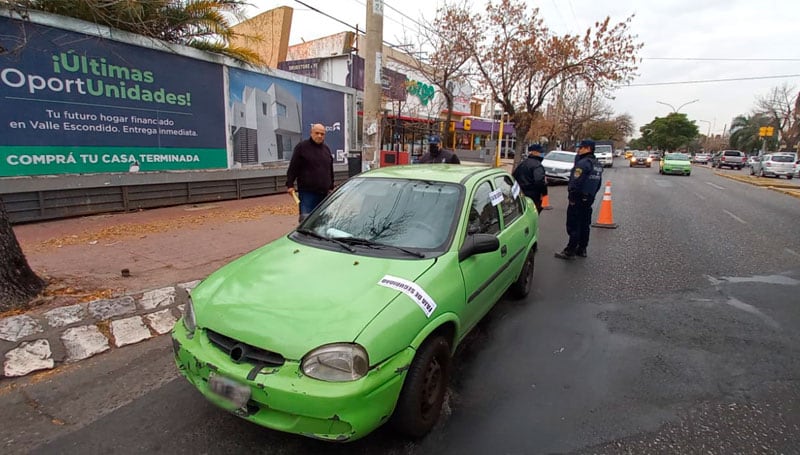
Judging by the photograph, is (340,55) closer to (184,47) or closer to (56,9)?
(184,47)

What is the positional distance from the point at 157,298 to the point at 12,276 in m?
1.21

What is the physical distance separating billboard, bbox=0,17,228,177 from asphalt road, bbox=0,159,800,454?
5.51 m

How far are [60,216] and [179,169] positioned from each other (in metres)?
2.35

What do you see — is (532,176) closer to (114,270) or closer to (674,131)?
(114,270)

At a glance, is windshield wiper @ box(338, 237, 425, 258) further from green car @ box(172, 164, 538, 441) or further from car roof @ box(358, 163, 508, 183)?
car roof @ box(358, 163, 508, 183)

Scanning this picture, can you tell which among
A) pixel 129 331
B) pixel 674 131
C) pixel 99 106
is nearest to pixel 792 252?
pixel 129 331

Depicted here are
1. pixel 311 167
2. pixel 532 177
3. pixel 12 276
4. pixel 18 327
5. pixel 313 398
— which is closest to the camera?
pixel 313 398

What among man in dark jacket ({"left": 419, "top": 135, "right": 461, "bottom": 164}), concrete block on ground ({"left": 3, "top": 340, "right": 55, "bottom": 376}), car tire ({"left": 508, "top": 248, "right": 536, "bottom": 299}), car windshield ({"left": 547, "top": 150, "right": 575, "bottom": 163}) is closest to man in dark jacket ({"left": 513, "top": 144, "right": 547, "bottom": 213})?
man in dark jacket ({"left": 419, "top": 135, "right": 461, "bottom": 164})

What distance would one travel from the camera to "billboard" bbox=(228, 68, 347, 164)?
10281 mm

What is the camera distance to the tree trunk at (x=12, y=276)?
3.80 m

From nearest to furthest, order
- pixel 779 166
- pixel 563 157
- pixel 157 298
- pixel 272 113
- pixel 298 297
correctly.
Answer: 1. pixel 298 297
2. pixel 157 298
3. pixel 272 113
4. pixel 563 157
5. pixel 779 166

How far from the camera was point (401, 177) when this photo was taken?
377 centimetres

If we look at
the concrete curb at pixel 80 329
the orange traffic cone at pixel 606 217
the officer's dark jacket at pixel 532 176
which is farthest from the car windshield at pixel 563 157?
the concrete curb at pixel 80 329

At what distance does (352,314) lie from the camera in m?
2.26
